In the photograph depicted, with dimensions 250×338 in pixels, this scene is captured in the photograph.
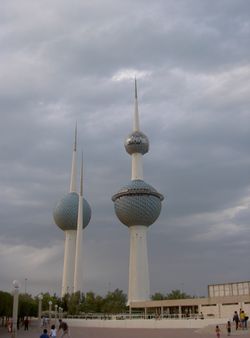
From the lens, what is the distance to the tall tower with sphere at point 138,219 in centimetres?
10069

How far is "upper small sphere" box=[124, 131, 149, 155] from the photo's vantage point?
354 feet

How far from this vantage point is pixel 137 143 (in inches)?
4235

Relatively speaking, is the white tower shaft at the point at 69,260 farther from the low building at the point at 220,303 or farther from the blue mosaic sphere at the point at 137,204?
the low building at the point at 220,303

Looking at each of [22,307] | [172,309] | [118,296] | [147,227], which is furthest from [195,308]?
[147,227]

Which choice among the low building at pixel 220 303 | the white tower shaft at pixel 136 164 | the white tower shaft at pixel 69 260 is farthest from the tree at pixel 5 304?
the white tower shaft at pixel 69 260

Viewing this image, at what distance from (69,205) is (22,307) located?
209ft

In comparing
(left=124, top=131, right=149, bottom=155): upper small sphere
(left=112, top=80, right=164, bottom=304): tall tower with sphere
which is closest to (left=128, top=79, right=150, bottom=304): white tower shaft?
(left=112, top=80, right=164, bottom=304): tall tower with sphere

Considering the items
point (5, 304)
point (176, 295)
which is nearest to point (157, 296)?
point (176, 295)

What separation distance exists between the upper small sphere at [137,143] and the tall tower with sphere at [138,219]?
6788 millimetres

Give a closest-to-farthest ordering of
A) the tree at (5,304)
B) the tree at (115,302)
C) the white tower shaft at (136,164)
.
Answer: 1. the tree at (5,304)
2. the tree at (115,302)
3. the white tower shaft at (136,164)

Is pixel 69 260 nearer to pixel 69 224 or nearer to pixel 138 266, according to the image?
pixel 69 224

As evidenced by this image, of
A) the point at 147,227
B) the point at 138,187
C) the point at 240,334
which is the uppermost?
the point at 138,187

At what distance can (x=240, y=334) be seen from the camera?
2855 centimetres

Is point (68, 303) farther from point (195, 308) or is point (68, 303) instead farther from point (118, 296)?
point (195, 308)
